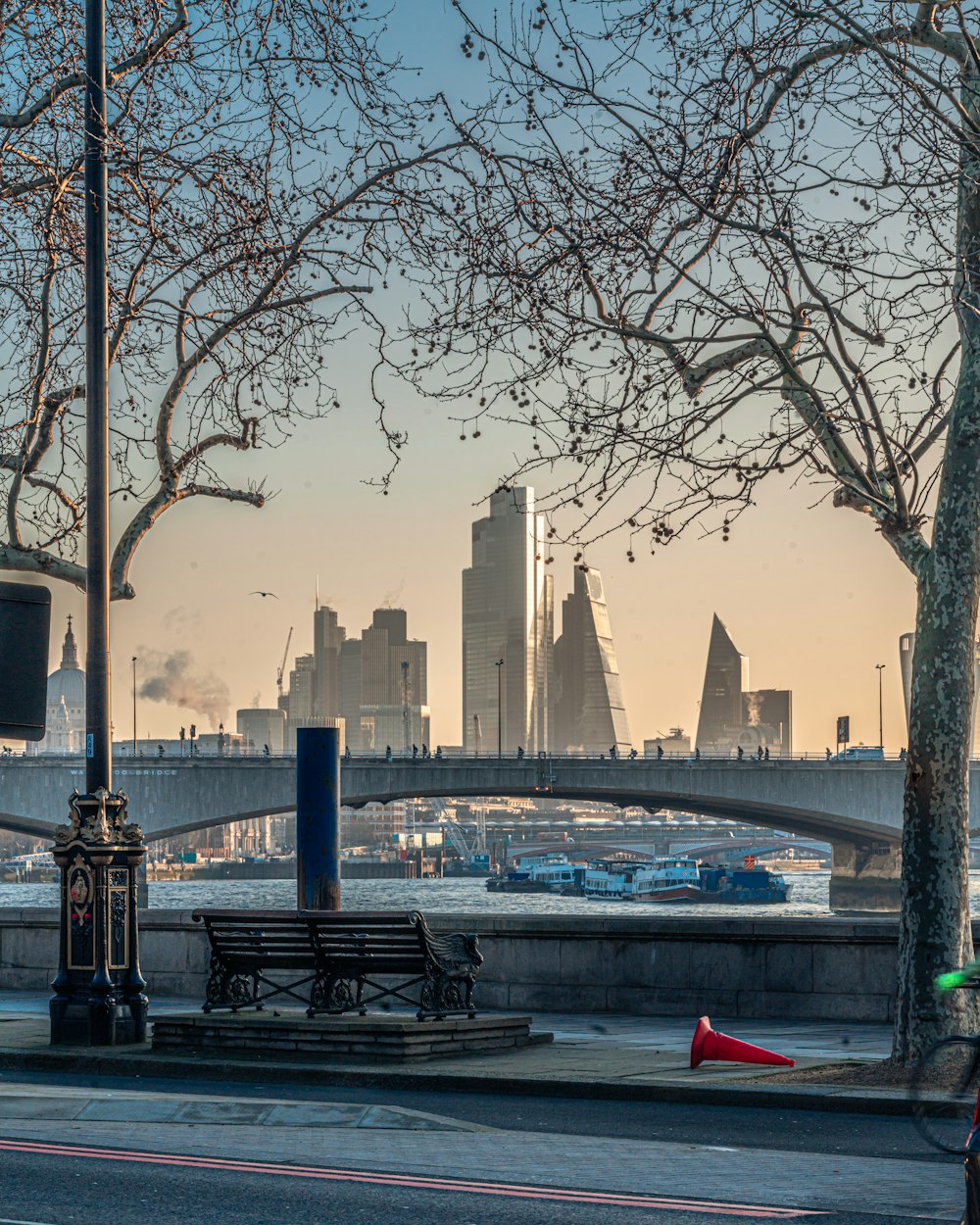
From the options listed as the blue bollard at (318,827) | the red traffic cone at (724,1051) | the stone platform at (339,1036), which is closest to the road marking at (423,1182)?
the stone platform at (339,1036)

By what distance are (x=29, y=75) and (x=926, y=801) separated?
11.1 m

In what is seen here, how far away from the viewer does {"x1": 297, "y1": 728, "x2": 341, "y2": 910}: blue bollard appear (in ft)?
59.9

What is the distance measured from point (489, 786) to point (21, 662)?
7003 centimetres

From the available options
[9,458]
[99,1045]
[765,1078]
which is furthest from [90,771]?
[765,1078]

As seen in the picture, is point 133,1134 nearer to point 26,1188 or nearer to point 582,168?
point 26,1188

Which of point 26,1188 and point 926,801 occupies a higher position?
point 926,801

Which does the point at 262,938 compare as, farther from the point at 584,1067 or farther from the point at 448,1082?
the point at 584,1067

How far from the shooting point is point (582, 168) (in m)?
14.6

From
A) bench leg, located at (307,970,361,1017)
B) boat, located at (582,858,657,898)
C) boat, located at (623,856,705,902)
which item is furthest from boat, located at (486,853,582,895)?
bench leg, located at (307,970,361,1017)

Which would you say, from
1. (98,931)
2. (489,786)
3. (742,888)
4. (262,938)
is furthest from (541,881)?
(98,931)

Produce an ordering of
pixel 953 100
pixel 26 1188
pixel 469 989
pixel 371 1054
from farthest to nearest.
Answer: pixel 469 989, pixel 371 1054, pixel 953 100, pixel 26 1188

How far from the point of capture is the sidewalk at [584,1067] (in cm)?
1184

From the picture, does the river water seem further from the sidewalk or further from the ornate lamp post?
the ornate lamp post

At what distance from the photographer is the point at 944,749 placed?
1288 cm
